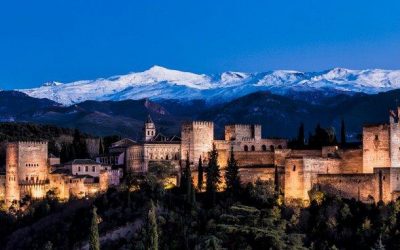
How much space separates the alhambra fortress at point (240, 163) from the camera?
201 feet

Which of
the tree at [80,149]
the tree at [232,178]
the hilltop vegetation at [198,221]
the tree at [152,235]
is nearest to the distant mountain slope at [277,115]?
the tree at [80,149]

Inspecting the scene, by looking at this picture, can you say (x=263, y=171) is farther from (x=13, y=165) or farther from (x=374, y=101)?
(x=374, y=101)

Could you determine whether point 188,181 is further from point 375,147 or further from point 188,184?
point 375,147

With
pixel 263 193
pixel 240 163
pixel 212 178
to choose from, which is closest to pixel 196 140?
pixel 240 163

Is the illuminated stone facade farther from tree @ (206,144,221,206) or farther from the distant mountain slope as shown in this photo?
the distant mountain slope

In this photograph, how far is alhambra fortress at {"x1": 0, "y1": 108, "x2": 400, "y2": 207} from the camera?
61.2 m

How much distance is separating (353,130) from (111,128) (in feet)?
181

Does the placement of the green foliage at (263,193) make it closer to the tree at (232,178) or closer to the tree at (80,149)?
the tree at (232,178)

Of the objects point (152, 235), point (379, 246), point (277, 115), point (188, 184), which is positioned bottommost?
point (379, 246)

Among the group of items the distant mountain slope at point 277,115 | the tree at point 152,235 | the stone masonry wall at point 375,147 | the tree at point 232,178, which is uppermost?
the distant mountain slope at point 277,115

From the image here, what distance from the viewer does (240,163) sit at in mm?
70438

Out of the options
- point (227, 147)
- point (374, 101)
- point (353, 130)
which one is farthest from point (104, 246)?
point (374, 101)

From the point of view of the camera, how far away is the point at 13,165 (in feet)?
250

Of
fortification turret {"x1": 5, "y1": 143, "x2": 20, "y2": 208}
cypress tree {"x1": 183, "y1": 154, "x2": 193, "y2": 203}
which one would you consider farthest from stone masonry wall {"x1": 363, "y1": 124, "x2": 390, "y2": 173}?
fortification turret {"x1": 5, "y1": 143, "x2": 20, "y2": 208}
